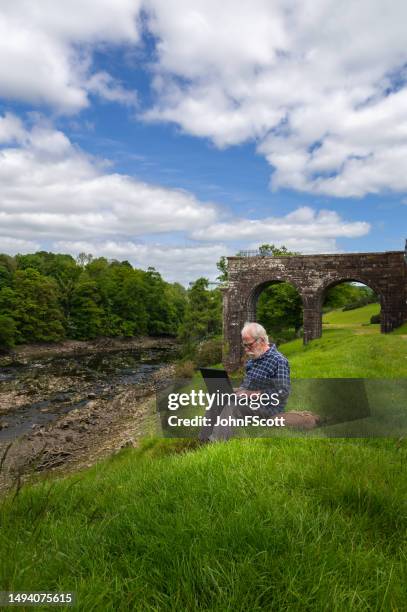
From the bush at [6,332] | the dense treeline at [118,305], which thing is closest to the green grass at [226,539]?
the dense treeline at [118,305]

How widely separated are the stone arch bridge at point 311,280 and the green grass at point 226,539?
73.2 ft

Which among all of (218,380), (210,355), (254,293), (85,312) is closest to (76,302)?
(85,312)

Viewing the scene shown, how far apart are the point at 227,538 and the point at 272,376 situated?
3.21 meters

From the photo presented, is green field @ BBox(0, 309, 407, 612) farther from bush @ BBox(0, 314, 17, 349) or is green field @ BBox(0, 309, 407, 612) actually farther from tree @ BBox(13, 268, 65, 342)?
tree @ BBox(13, 268, 65, 342)

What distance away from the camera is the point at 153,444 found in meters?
9.92

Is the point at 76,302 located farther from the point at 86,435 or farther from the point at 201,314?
the point at 86,435

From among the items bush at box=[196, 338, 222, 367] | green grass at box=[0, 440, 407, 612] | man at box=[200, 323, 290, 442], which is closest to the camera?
green grass at box=[0, 440, 407, 612]

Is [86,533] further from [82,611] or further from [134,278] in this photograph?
[134,278]

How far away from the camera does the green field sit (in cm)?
210

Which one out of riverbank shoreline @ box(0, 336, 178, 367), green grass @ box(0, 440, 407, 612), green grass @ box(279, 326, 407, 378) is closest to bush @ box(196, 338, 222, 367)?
green grass @ box(279, 326, 407, 378)

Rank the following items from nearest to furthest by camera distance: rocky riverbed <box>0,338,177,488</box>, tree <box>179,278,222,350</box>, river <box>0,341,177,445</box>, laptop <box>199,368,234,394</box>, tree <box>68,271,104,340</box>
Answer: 1. laptop <box>199,368,234,394</box>
2. rocky riverbed <box>0,338,177,488</box>
3. river <box>0,341,177,445</box>
4. tree <box>179,278,222,350</box>
5. tree <box>68,271,104,340</box>

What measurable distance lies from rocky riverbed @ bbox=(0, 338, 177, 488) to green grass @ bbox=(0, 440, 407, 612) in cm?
89

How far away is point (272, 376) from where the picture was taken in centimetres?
555

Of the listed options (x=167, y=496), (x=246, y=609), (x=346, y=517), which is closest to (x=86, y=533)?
(x=167, y=496)
